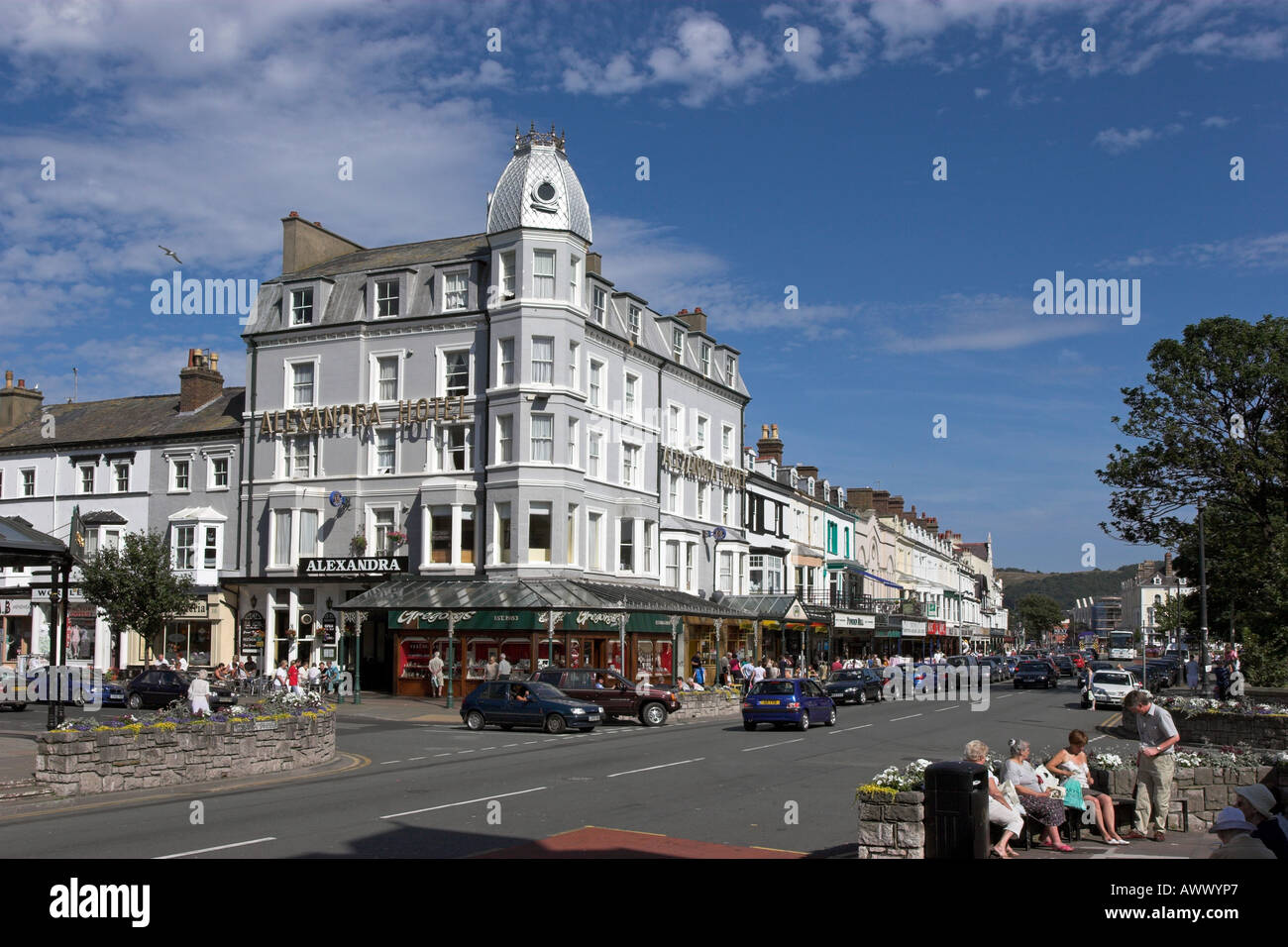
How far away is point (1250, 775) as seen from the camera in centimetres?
1364

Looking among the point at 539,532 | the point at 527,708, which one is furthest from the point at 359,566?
the point at 527,708

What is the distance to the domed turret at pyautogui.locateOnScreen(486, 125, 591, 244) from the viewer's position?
138ft

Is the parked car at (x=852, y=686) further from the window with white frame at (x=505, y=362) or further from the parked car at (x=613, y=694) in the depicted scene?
the window with white frame at (x=505, y=362)

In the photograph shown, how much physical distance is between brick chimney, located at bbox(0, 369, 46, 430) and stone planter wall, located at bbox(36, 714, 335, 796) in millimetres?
42891

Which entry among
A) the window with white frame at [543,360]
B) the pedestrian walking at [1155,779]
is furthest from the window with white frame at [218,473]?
the pedestrian walking at [1155,779]

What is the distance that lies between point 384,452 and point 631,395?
10183 millimetres

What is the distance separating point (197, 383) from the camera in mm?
51969

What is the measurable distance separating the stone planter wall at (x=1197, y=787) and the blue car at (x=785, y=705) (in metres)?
16.4

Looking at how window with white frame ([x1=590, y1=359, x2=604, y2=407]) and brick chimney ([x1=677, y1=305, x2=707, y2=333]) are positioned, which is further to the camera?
brick chimney ([x1=677, y1=305, x2=707, y2=333])

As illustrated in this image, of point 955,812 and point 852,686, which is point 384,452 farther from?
point 955,812

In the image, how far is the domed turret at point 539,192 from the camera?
42.0 metres

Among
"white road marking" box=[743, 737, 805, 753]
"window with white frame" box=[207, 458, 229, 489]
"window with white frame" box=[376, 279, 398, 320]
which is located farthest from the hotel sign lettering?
"white road marking" box=[743, 737, 805, 753]

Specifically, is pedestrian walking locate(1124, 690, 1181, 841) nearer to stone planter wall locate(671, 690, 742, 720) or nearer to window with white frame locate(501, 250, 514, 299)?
stone planter wall locate(671, 690, 742, 720)
